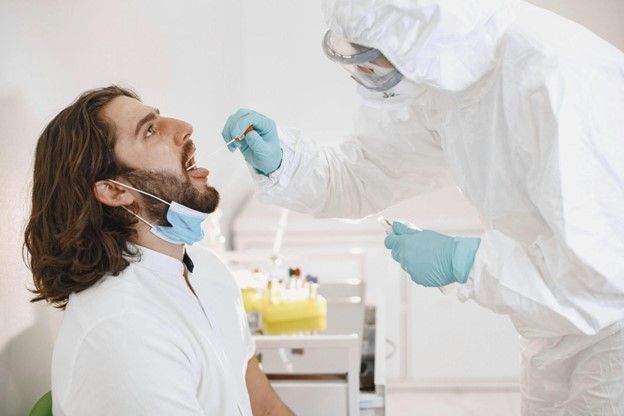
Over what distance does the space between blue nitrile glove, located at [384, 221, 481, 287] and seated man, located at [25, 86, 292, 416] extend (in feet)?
1.27

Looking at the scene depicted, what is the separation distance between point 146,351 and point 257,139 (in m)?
0.55

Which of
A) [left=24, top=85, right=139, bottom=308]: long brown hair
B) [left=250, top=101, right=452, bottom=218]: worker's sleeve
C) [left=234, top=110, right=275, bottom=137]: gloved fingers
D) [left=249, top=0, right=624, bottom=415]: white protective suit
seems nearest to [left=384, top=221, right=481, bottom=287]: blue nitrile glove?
[left=249, top=0, right=624, bottom=415]: white protective suit

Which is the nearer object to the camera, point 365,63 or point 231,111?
point 365,63

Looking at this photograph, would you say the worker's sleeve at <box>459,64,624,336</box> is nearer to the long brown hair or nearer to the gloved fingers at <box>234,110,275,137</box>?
the gloved fingers at <box>234,110,275,137</box>

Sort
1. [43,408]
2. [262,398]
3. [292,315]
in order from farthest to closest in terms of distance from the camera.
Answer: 1. [292,315]
2. [262,398]
3. [43,408]

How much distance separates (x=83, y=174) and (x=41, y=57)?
26cm

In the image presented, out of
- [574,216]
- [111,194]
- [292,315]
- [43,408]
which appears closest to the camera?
[574,216]

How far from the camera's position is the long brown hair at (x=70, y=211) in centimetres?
147

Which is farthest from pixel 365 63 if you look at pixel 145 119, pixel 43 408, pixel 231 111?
pixel 231 111

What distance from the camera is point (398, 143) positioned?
1.80m

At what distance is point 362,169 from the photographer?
6.11 feet

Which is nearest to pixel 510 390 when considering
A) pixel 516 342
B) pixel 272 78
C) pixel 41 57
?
pixel 516 342

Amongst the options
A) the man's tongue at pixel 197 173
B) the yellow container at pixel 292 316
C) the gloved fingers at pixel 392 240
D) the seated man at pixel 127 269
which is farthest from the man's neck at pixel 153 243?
the yellow container at pixel 292 316

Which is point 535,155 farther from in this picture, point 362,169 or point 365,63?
point 362,169
